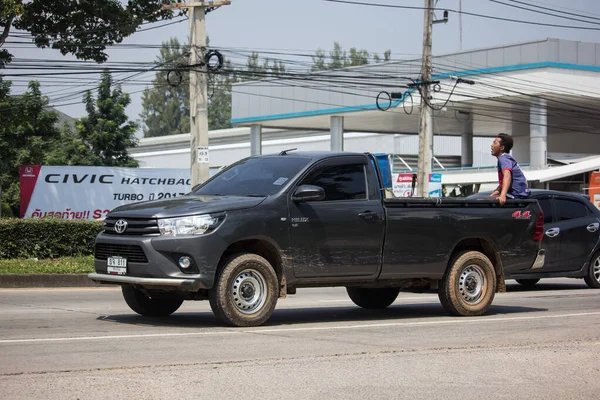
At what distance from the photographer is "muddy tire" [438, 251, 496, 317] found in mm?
11359

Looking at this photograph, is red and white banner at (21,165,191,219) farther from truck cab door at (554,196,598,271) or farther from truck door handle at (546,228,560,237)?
truck door handle at (546,228,560,237)

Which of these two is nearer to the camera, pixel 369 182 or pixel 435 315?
pixel 369 182

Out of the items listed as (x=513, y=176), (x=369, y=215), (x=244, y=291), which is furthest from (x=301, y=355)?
(x=513, y=176)

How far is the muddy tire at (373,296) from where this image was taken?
1231cm

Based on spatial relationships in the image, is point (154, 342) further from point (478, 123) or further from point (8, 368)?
point (478, 123)

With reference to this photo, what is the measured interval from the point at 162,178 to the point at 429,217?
85.1 feet

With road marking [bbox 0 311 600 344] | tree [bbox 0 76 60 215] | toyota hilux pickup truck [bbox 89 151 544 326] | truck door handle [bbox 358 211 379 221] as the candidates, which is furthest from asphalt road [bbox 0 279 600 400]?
tree [bbox 0 76 60 215]

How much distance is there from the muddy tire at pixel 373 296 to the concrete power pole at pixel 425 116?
751 inches

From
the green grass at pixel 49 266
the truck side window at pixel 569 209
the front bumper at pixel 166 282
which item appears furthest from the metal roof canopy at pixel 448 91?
the front bumper at pixel 166 282

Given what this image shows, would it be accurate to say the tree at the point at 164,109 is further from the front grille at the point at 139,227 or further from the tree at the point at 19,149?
the front grille at the point at 139,227

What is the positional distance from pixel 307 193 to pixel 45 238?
36.9 feet

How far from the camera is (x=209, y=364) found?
24.0 ft

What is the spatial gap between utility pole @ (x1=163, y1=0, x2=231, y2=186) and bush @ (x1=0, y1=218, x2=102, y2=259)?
14.7ft

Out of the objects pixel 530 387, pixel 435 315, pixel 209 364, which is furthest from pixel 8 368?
pixel 435 315
